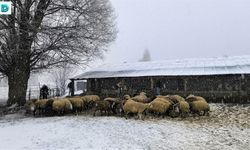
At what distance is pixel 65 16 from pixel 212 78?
1136cm

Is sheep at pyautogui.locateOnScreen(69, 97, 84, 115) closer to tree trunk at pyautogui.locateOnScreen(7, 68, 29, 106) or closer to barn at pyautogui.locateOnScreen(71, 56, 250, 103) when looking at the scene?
tree trunk at pyautogui.locateOnScreen(7, 68, 29, 106)

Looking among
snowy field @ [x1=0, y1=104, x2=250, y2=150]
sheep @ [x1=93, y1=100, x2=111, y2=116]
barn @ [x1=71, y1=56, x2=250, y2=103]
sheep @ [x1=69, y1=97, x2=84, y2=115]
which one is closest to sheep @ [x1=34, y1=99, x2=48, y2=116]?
sheep @ [x1=69, y1=97, x2=84, y2=115]

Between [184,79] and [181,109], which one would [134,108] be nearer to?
[181,109]

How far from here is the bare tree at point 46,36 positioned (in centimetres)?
2292

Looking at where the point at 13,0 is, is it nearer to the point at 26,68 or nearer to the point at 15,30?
the point at 15,30

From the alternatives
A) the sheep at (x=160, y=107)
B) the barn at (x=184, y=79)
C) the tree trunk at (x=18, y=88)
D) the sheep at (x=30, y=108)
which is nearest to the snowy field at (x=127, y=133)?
the sheep at (x=160, y=107)

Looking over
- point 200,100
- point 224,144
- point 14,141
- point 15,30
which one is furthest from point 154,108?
point 15,30

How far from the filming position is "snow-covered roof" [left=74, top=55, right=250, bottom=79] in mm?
28016

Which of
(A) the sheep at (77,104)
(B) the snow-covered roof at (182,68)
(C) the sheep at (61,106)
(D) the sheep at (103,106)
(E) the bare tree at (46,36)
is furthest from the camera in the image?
(B) the snow-covered roof at (182,68)

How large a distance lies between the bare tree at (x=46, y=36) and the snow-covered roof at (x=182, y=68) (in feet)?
15.4

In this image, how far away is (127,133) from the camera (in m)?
15.1

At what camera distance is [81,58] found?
86.6 feet

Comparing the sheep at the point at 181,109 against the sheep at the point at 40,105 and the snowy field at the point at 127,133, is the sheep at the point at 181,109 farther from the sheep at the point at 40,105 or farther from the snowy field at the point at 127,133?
the sheep at the point at 40,105

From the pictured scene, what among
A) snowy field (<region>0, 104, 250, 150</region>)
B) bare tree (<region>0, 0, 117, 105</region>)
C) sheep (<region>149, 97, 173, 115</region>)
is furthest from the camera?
bare tree (<region>0, 0, 117, 105</region>)
